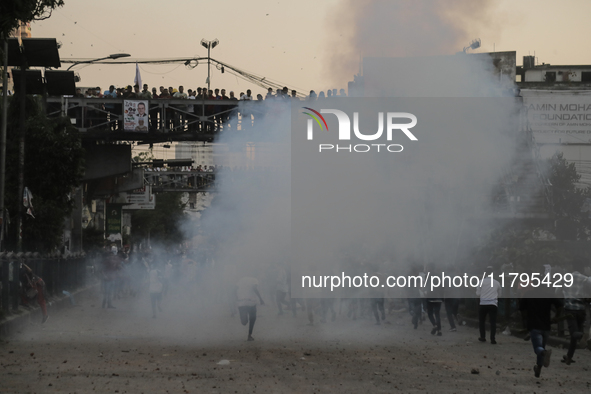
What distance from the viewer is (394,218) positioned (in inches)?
807

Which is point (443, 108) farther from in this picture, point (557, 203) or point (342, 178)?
point (557, 203)

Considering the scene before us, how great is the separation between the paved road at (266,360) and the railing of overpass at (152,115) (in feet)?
43.9

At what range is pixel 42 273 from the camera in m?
20.5

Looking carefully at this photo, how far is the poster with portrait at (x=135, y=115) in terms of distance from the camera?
2995 cm

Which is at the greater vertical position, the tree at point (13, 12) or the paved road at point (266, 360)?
the tree at point (13, 12)

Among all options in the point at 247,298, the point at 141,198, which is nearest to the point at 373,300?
the point at 247,298

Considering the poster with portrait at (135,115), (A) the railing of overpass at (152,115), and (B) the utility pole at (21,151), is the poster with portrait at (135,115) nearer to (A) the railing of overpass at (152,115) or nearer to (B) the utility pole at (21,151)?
(A) the railing of overpass at (152,115)

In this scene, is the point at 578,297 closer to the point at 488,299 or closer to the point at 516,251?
the point at 488,299

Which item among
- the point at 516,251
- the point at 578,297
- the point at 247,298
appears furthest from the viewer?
the point at 516,251

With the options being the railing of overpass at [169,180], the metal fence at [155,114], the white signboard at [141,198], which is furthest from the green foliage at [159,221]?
the metal fence at [155,114]

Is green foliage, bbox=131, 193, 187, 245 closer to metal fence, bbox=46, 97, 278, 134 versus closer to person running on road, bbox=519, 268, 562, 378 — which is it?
metal fence, bbox=46, 97, 278, 134

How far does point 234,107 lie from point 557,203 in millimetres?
19337

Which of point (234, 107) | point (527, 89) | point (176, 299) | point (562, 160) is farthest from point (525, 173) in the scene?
point (527, 89)

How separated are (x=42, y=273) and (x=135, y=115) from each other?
10991mm
